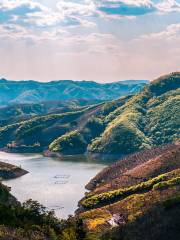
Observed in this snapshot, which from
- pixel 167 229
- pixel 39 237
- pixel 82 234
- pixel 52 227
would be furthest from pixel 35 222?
pixel 167 229

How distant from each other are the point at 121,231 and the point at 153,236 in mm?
14027

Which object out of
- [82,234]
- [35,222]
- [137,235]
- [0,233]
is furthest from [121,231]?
[0,233]

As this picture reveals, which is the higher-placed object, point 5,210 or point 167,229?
point 5,210

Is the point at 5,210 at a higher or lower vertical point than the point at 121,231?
higher

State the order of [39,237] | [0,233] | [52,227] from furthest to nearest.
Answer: [52,227], [39,237], [0,233]

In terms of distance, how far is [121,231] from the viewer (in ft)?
616

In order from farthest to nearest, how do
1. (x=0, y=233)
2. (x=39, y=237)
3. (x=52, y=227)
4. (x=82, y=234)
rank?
1. (x=52, y=227)
2. (x=82, y=234)
3. (x=39, y=237)
4. (x=0, y=233)

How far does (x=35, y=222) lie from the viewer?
187250 millimetres

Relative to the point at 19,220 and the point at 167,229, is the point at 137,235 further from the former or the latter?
the point at 19,220

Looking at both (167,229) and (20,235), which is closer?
(20,235)

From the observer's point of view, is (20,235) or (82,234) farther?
(82,234)

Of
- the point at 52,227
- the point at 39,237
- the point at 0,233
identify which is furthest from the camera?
the point at 52,227

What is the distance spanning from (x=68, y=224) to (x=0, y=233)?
163 feet

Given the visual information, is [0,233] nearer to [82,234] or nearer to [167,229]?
[82,234]
